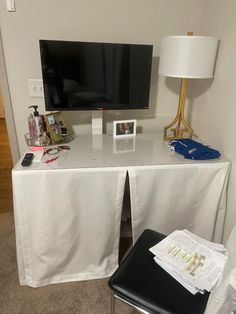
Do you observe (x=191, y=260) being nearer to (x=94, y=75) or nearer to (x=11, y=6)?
(x=94, y=75)

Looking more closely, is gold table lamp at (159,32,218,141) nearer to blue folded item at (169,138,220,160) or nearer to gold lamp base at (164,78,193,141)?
gold lamp base at (164,78,193,141)

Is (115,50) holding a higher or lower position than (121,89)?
higher

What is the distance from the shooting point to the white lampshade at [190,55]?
1248mm

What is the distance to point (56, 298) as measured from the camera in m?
1.32

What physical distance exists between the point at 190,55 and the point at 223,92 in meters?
0.30

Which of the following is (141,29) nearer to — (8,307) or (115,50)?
(115,50)

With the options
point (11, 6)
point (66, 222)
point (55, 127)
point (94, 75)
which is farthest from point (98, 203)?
point (11, 6)

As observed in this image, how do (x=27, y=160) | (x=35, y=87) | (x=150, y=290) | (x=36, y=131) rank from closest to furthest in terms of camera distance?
(x=150, y=290) < (x=27, y=160) < (x=36, y=131) < (x=35, y=87)

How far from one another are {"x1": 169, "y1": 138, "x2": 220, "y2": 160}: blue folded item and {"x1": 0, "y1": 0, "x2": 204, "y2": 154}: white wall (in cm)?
59

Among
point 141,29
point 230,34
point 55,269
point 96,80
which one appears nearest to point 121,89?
point 96,80

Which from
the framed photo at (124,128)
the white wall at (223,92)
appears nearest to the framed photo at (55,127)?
the framed photo at (124,128)

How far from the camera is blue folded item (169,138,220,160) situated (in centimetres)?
132

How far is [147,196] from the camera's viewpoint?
1.29m

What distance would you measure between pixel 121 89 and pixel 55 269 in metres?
1.13
